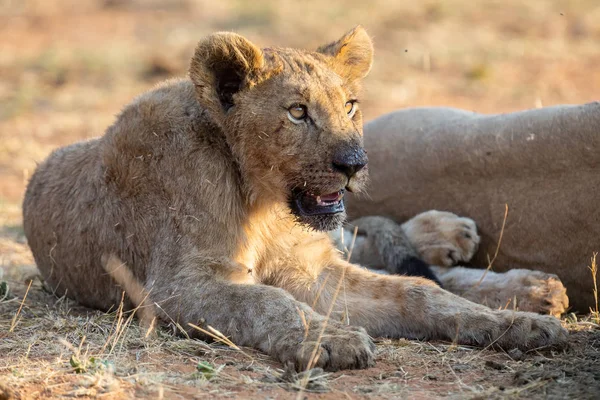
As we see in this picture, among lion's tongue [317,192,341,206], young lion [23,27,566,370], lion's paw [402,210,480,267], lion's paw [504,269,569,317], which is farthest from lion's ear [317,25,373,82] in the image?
lion's paw [504,269,569,317]

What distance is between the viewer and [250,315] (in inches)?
165

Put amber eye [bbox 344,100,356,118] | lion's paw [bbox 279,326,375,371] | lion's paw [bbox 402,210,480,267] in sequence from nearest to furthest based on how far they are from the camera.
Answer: lion's paw [bbox 279,326,375,371], amber eye [bbox 344,100,356,118], lion's paw [bbox 402,210,480,267]

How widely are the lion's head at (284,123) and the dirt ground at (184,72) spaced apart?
0.80 m

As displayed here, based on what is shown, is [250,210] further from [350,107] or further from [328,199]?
[350,107]

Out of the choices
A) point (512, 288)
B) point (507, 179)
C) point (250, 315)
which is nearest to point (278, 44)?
point (507, 179)

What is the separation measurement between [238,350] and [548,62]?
973 centimetres

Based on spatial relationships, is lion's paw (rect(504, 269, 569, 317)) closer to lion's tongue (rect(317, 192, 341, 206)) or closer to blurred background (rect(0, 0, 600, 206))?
lion's tongue (rect(317, 192, 341, 206))

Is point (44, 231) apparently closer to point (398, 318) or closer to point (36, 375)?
point (36, 375)

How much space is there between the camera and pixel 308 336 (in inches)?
154

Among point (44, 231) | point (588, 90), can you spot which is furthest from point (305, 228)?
point (588, 90)

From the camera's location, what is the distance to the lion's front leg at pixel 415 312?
430 cm

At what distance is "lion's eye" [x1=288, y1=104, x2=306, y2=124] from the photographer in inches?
175

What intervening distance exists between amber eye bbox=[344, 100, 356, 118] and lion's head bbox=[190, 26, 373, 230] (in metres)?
0.01

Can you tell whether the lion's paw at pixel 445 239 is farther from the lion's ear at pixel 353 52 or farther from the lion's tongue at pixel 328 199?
the lion's tongue at pixel 328 199
